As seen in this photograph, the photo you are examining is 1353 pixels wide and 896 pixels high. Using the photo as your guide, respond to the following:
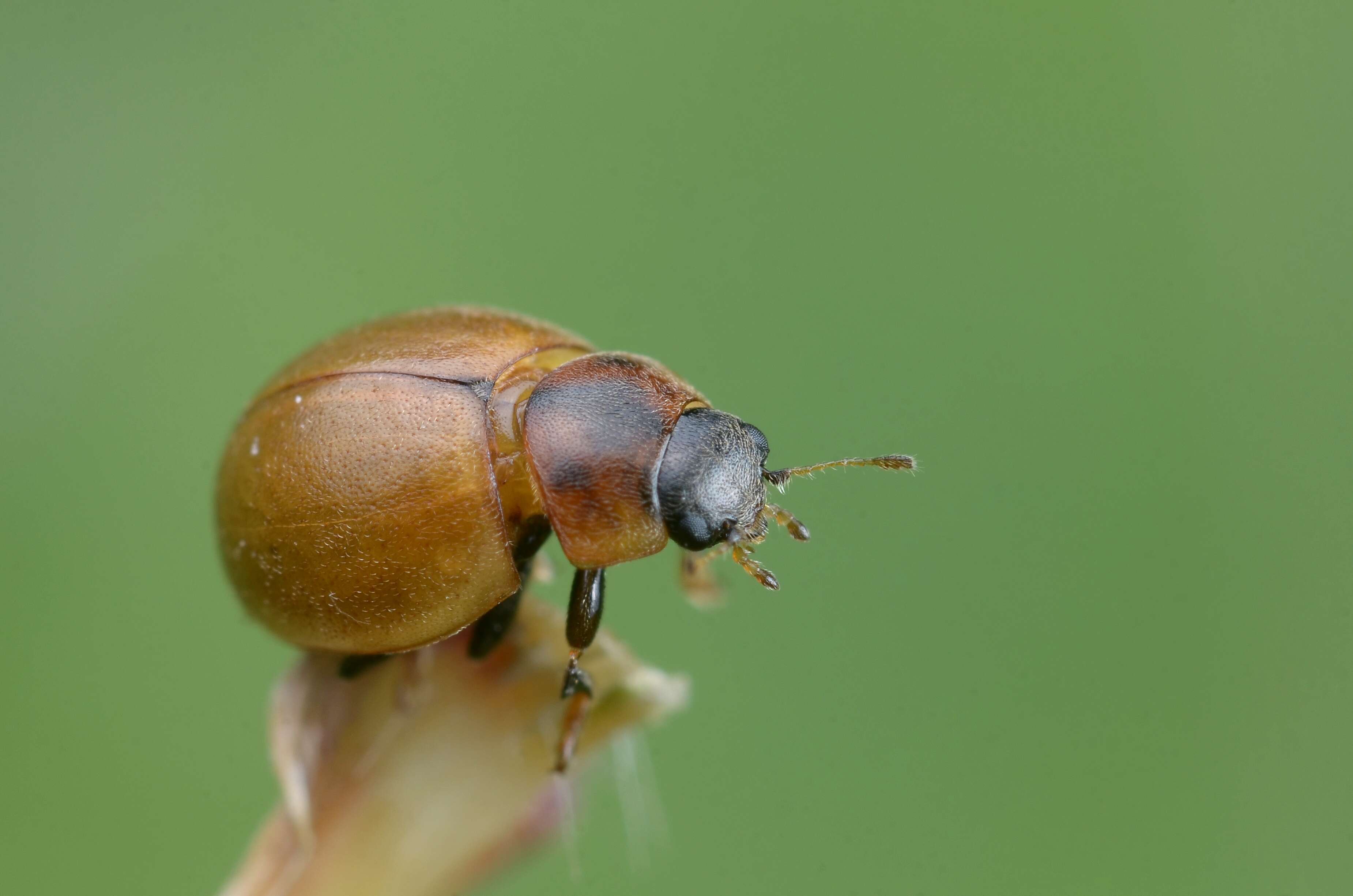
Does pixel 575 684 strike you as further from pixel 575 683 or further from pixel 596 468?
pixel 596 468

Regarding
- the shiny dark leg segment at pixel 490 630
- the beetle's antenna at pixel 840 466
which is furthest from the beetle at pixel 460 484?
the beetle's antenna at pixel 840 466

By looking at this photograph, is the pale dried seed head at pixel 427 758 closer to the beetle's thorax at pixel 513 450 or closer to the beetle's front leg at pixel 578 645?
the beetle's front leg at pixel 578 645

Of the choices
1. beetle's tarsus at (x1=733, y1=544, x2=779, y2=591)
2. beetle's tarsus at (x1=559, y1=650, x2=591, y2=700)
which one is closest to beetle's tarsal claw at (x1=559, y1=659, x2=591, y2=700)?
beetle's tarsus at (x1=559, y1=650, x2=591, y2=700)

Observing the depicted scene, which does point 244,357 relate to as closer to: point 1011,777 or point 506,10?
point 506,10

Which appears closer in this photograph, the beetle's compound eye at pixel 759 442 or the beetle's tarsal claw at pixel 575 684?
the beetle's tarsal claw at pixel 575 684

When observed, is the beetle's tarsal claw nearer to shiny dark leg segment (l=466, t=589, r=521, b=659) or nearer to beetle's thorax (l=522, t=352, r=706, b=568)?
shiny dark leg segment (l=466, t=589, r=521, b=659)

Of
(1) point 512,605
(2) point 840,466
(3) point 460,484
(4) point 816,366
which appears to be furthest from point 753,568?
(4) point 816,366
